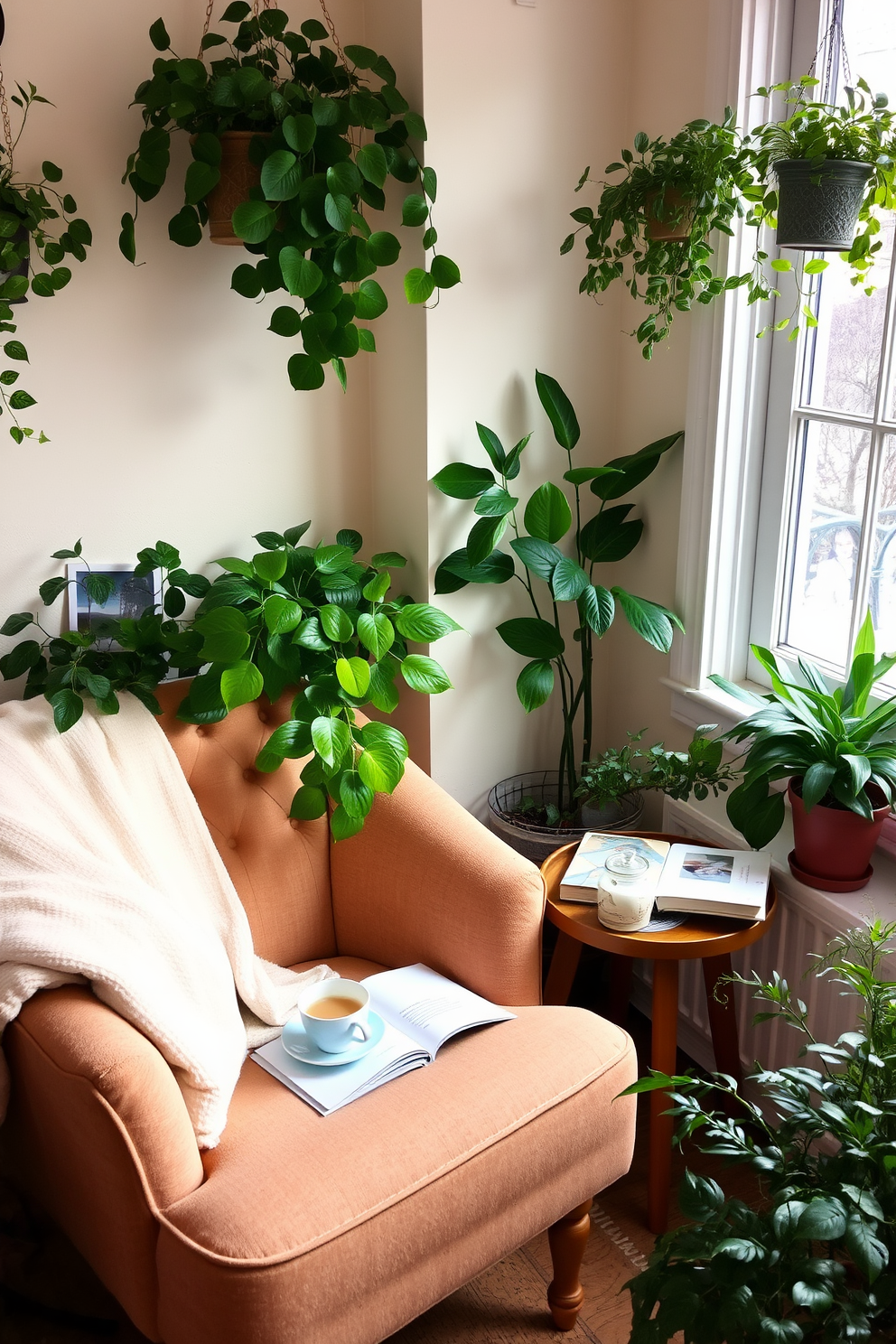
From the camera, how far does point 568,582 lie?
198 cm

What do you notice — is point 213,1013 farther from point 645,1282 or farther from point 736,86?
point 736,86

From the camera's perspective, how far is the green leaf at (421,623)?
187 centimetres

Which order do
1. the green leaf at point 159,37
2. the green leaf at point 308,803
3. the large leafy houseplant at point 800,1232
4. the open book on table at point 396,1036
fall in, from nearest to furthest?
the large leafy houseplant at point 800,1232, the open book on table at point 396,1036, the green leaf at point 159,37, the green leaf at point 308,803

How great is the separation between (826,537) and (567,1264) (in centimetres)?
125

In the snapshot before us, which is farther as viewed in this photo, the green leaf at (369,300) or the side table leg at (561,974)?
the side table leg at (561,974)

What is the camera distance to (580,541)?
2.19 metres

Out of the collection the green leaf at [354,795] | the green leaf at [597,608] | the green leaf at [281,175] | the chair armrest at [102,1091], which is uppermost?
the green leaf at [281,175]

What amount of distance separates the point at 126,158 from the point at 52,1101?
1.49 metres

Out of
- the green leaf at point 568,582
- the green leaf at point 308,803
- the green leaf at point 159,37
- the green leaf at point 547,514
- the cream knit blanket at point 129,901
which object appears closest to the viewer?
the cream knit blanket at point 129,901

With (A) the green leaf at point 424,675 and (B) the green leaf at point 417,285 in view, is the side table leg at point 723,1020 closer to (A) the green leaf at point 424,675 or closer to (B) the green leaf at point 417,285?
(A) the green leaf at point 424,675

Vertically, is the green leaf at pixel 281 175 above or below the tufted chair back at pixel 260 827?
above

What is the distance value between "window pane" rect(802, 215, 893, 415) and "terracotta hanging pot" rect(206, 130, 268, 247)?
3.14 ft

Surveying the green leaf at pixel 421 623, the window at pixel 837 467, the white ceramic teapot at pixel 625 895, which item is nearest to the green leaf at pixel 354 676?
the green leaf at pixel 421 623

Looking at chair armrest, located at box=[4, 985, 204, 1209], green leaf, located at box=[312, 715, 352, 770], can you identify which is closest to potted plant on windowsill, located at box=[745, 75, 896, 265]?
green leaf, located at box=[312, 715, 352, 770]
